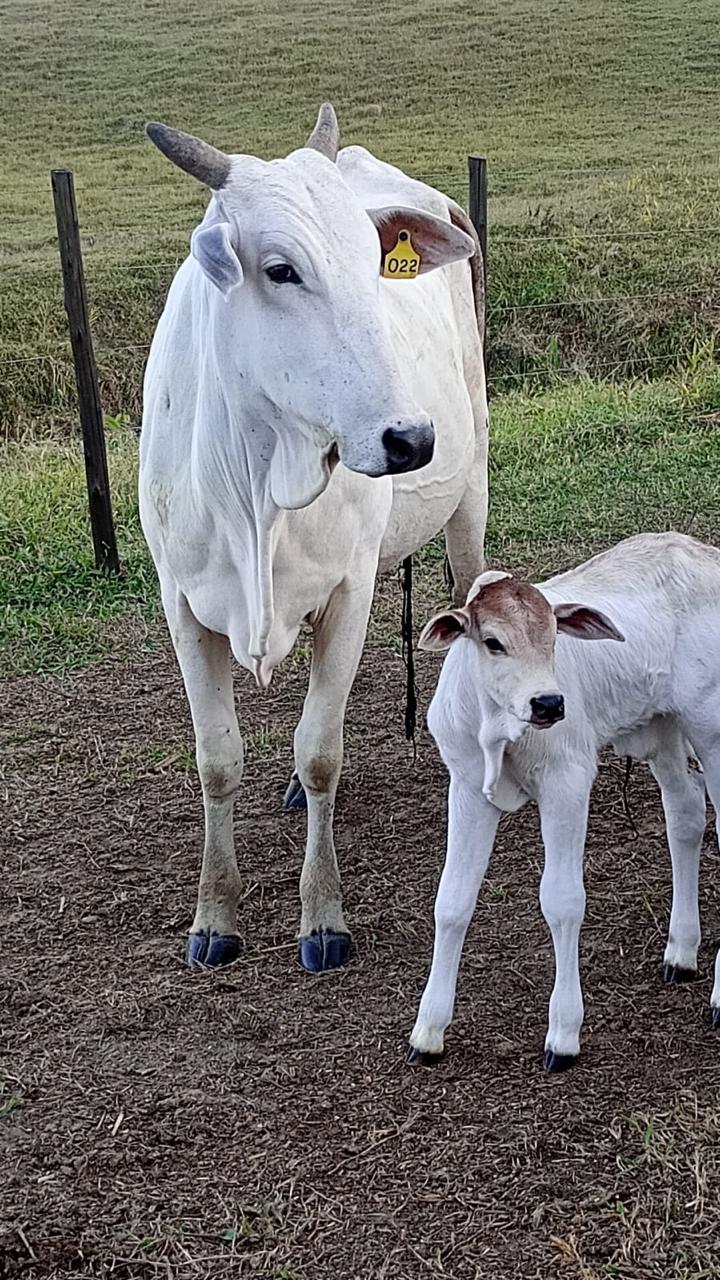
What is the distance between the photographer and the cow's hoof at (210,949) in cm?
374

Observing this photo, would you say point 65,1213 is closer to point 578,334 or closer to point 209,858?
point 209,858

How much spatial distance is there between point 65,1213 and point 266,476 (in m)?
1.60

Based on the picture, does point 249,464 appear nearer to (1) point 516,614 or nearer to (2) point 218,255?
(2) point 218,255

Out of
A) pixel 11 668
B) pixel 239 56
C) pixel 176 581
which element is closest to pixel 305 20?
pixel 239 56

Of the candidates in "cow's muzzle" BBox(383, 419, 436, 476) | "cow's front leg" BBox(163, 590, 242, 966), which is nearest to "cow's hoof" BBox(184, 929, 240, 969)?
"cow's front leg" BBox(163, 590, 242, 966)

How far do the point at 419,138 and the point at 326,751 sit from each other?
1472 cm

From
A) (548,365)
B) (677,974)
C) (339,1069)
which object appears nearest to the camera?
(339,1069)

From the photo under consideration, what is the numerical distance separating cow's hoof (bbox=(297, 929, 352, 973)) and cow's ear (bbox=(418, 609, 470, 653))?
109 cm

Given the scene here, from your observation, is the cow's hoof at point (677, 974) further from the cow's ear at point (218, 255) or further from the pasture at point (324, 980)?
the cow's ear at point (218, 255)

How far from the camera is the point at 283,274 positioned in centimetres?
288

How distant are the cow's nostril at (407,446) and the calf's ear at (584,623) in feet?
1.37

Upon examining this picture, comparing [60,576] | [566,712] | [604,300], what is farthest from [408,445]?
[604,300]

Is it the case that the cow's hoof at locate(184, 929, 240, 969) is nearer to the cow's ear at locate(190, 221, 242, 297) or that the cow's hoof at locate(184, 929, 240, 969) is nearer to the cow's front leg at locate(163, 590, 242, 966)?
the cow's front leg at locate(163, 590, 242, 966)

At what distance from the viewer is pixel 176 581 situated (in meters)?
3.69
